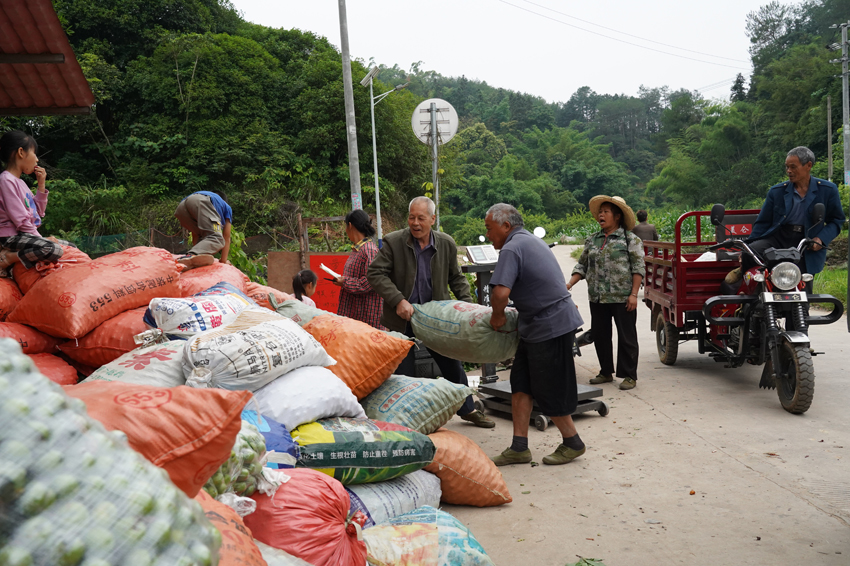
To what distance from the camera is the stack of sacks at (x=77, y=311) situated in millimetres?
3209

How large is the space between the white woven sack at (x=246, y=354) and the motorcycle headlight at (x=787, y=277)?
403 centimetres

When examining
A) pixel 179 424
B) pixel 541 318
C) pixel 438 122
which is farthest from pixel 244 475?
pixel 438 122

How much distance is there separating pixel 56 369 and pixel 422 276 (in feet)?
8.11

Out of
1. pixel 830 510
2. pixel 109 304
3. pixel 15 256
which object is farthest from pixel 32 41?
pixel 830 510

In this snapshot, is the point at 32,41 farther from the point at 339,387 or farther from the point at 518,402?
the point at 518,402

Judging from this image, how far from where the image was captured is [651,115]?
351 ft

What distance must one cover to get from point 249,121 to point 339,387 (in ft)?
93.9

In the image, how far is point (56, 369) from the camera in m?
3.18

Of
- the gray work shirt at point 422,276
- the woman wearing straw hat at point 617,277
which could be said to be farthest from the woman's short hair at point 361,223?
the woman wearing straw hat at point 617,277

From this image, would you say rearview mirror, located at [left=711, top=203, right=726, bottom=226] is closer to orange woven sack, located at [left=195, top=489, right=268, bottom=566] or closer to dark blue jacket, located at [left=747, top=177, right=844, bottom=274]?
dark blue jacket, located at [left=747, top=177, right=844, bottom=274]

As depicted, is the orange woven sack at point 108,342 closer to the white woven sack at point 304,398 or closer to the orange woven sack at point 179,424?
the white woven sack at point 304,398

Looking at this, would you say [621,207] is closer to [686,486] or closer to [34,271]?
[686,486]

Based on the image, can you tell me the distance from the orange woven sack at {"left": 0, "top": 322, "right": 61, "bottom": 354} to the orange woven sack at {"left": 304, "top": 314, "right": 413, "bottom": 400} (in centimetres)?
136

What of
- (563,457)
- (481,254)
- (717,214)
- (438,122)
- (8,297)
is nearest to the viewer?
(8,297)
